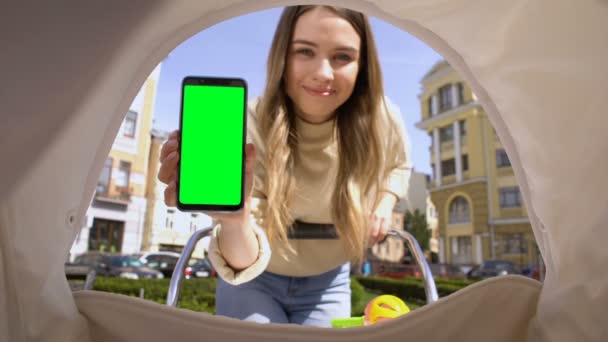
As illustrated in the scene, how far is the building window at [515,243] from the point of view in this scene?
17.6m

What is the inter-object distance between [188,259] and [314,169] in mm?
444

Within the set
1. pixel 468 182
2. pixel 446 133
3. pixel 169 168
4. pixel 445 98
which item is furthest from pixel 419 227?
pixel 169 168

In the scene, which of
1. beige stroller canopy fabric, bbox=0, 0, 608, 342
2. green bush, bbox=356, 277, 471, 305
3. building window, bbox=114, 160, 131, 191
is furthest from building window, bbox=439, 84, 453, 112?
beige stroller canopy fabric, bbox=0, 0, 608, 342

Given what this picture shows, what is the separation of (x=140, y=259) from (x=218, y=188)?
35.0 feet

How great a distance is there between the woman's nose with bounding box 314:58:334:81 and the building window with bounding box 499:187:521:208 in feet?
60.9

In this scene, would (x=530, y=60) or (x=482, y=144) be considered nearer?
(x=530, y=60)

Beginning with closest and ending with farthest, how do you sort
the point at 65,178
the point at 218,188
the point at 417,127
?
1. the point at 65,178
2. the point at 218,188
3. the point at 417,127

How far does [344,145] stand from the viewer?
1363mm

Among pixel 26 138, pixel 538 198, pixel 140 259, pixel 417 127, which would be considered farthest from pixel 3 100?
pixel 417 127

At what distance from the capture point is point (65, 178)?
52 centimetres

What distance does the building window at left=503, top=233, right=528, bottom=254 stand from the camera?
693 inches

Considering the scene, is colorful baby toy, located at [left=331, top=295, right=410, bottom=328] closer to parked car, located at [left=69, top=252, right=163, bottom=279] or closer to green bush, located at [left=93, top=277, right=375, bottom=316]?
green bush, located at [left=93, top=277, right=375, bottom=316]

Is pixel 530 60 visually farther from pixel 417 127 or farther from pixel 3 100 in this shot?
pixel 417 127

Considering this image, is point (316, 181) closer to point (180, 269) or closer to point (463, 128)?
point (180, 269)
